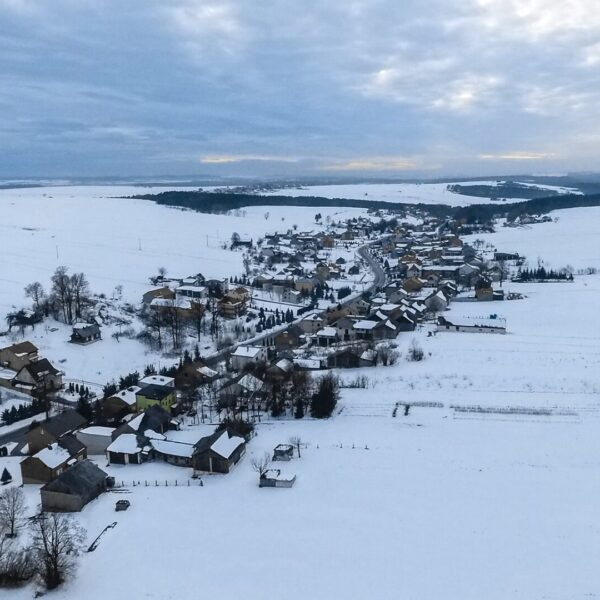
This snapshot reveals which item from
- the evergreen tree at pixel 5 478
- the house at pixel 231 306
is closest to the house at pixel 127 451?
the evergreen tree at pixel 5 478

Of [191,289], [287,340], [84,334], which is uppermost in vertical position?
[191,289]

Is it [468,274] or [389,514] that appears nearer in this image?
[389,514]

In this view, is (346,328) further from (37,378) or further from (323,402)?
(37,378)

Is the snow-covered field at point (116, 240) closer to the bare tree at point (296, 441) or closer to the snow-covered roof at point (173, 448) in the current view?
the snow-covered roof at point (173, 448)

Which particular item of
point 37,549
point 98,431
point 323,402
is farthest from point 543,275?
point 37,549

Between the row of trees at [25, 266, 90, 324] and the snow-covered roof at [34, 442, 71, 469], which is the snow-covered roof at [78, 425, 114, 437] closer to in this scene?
the snow-covered roof at [34, 442, 71, 469]

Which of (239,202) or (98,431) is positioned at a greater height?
(239,202)
